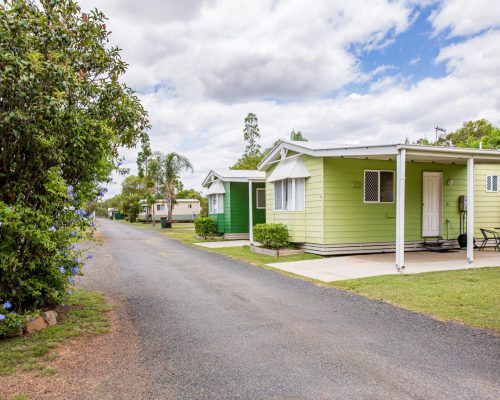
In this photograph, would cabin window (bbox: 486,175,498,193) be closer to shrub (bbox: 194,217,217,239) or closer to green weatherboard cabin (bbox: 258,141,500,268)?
green weatherboard cabin (bbox: 258,141,500,268)

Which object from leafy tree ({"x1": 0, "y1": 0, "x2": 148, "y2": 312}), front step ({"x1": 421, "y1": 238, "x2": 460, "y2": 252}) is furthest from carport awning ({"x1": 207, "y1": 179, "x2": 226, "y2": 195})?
leafy tree ({"x1": 0, "y1": 0, "x2": 148, "y2": 312})

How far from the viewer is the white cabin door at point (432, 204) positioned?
43.9 feet

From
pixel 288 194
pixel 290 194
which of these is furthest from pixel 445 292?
pixel 288 194

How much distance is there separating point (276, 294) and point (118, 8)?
5.93 meters

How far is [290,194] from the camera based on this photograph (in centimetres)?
1385

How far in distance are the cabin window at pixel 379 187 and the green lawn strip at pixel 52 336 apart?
8.97m

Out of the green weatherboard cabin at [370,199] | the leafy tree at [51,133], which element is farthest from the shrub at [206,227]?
the leafy tree at [51,133]

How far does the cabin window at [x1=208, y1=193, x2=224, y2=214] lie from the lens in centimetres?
2122

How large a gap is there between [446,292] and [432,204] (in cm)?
732

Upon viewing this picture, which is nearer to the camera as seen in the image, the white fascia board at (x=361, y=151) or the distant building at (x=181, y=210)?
the white fascia board at (x=361, y=151)

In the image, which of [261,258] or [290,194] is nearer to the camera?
[261,258]

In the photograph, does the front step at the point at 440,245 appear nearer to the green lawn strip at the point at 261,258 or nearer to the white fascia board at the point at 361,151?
the green lawn strip at the point at 261,258

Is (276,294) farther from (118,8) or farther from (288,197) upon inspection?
(288,197)

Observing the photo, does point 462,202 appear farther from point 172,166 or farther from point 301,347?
point 172,166
